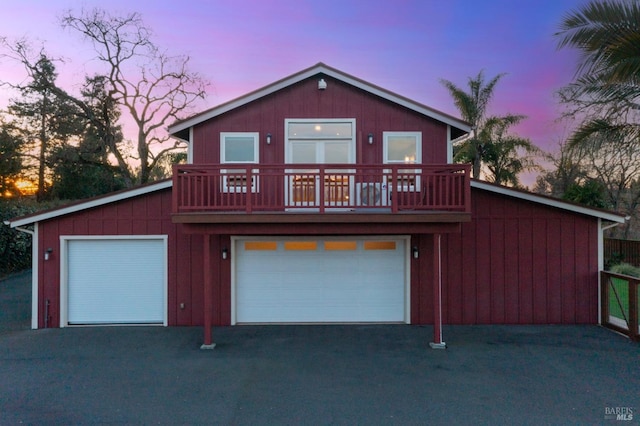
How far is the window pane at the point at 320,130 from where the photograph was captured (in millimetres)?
9086

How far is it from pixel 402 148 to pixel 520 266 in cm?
388

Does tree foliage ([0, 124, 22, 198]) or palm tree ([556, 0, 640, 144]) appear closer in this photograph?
palm tree ([556, 0, 640, 144])

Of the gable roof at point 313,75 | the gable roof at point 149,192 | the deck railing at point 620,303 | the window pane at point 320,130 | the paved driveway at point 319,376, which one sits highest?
the gable roof at point 313,75

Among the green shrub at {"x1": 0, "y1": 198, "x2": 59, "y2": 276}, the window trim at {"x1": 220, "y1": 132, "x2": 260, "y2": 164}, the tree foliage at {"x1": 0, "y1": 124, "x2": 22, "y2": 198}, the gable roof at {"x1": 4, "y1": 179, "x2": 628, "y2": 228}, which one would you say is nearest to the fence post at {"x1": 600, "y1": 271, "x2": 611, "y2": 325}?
the gable roof at {"x1": 4, "y1": 179, "x2": 628, "y2": 228}

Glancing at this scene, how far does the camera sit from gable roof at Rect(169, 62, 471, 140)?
889cm

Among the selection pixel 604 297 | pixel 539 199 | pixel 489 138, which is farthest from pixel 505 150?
pixel 604 297

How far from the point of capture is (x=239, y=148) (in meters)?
9.05

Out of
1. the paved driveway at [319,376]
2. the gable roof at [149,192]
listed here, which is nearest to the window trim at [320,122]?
the gable roof at [149,192]

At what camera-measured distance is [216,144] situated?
9016 millimetres

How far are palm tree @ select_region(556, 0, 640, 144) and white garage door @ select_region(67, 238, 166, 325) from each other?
960 cm

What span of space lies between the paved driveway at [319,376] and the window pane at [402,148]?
399 cm

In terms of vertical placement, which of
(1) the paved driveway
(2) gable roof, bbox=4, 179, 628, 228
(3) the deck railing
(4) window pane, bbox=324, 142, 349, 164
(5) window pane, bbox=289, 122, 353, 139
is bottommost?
(1) the paved driveway

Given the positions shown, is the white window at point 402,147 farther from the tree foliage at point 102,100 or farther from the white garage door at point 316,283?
the tree foliage at point 102,100

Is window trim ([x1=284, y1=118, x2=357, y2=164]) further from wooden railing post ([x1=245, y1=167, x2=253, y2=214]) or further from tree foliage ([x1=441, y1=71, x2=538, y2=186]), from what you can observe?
tree foliage ([x1=441, y1=71, x2=538, y2=186])
